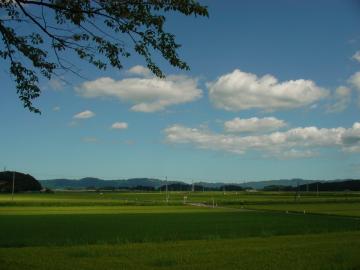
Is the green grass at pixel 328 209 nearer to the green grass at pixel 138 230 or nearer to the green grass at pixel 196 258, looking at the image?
the green grass at pixel 138 230

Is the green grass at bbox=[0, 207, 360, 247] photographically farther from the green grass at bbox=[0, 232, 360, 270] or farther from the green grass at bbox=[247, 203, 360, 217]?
the green grass at bbox=[247, 203, 360, 217]

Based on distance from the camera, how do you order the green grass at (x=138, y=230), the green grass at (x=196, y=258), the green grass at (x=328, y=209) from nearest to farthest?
the green grass at (x=196, y=258), the green grass at (x=138, y=230), the green grass at (x=328, y=209)

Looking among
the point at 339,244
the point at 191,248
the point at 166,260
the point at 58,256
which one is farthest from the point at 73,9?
the point at 339,244

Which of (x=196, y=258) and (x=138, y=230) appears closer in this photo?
(x=196, y=258)

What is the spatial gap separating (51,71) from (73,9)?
2.15m

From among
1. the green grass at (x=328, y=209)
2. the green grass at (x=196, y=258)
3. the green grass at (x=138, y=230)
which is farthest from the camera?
the green grass at (x=328, y=209)

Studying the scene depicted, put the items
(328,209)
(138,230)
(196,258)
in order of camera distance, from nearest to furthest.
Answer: (196,258), (138,230), (328,209)

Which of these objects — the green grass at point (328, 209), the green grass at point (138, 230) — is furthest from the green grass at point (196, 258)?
the green grass at point (328, 209)

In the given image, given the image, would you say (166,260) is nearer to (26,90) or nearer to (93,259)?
(93,259)

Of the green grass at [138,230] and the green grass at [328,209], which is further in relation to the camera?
the green grass at [328,209]

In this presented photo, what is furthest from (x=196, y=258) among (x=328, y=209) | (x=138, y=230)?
(x=328, y=209)

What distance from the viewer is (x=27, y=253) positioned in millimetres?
17594

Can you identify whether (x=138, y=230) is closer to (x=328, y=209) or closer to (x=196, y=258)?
(x=196, y=258)

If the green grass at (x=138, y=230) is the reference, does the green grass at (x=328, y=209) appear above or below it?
above
